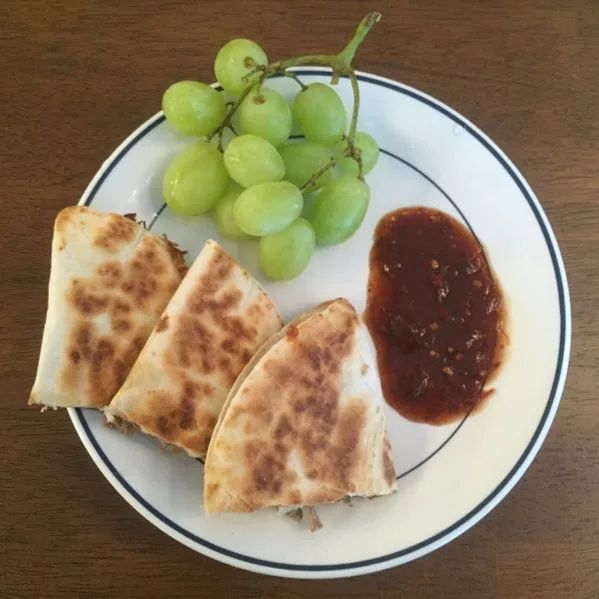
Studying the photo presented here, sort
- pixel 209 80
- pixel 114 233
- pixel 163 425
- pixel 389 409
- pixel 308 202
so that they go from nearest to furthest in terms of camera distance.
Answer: pixel 163 425 → pixel 114 233 → pixel 389 409 → pixel 308 202 → pixel 209 80

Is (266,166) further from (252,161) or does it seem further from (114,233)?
(114,233)

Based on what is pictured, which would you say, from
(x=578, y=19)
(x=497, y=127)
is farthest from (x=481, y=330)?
(x=578, y=19)

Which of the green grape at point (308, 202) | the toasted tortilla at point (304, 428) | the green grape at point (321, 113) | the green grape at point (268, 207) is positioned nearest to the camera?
the toasted tortilla at point (304, 428)

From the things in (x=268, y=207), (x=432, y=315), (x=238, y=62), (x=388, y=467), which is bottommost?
(x=388, y=467)

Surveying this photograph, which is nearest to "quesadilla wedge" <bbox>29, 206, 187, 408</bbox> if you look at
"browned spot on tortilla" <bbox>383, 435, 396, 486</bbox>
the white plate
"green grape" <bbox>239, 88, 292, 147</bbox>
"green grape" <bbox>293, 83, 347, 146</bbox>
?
the white plate

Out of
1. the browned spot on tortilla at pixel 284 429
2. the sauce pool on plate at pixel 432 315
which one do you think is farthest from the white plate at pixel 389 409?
the browned spot on tortilla at pixel 284 429

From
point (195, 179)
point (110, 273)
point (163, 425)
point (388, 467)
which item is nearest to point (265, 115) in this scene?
point (195, 179)

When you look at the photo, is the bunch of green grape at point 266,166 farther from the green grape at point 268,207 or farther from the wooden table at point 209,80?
the wooden table at point 209,80
